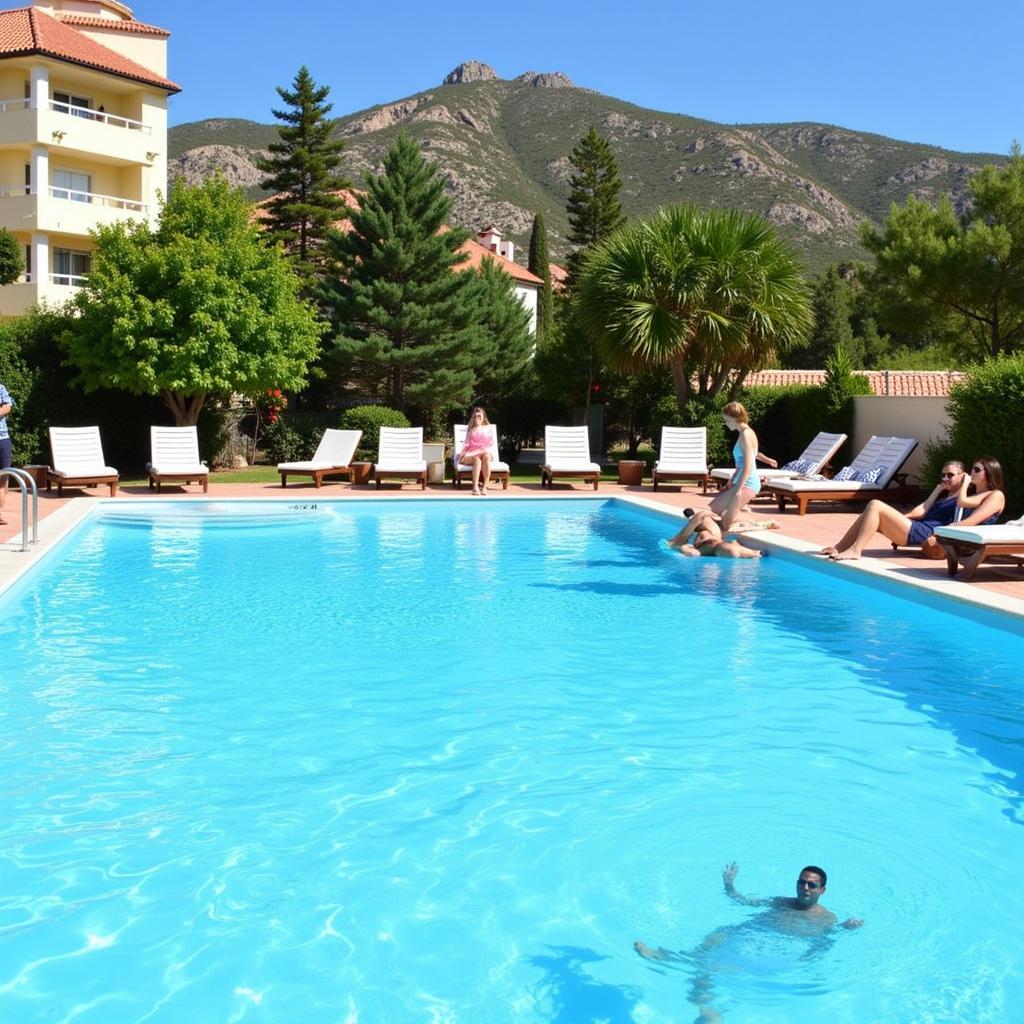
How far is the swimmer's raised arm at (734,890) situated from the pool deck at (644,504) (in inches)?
187

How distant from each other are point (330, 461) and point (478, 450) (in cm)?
265

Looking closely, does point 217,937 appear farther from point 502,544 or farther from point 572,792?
point 502,544

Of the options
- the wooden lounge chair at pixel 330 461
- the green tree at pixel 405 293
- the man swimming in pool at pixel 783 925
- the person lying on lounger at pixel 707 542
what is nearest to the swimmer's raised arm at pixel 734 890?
the man swimming in pool at pixel 783 925

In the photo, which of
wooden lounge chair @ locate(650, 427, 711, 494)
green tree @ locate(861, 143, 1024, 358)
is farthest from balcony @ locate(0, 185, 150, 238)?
green tree @ locate(861, 143, 1024, 358)

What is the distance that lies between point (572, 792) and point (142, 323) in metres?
17.2

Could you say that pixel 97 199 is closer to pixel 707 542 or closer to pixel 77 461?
pixel 77 461

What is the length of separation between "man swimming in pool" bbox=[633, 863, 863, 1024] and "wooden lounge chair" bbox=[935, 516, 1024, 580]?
242 inches

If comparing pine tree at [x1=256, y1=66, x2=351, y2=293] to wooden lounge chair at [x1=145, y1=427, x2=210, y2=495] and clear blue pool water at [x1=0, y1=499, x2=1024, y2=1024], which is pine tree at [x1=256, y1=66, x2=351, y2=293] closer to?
wooden lounge chair at [x1=145, y1=427, x2=210, y2=495]

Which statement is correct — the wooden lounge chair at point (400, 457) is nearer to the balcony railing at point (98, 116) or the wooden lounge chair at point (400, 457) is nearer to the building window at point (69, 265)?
the building window at point (69, 265)

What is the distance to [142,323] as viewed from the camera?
20.1 metres

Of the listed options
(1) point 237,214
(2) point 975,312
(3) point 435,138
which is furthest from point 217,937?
(3) point 435,138

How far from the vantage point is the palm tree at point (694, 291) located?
790 inches

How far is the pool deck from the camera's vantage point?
30.8 feet

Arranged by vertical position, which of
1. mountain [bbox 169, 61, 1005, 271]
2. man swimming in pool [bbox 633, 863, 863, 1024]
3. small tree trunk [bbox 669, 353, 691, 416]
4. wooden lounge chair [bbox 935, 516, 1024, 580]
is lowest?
man swimming in pool [bbox 633, 863, 863, 1024]
